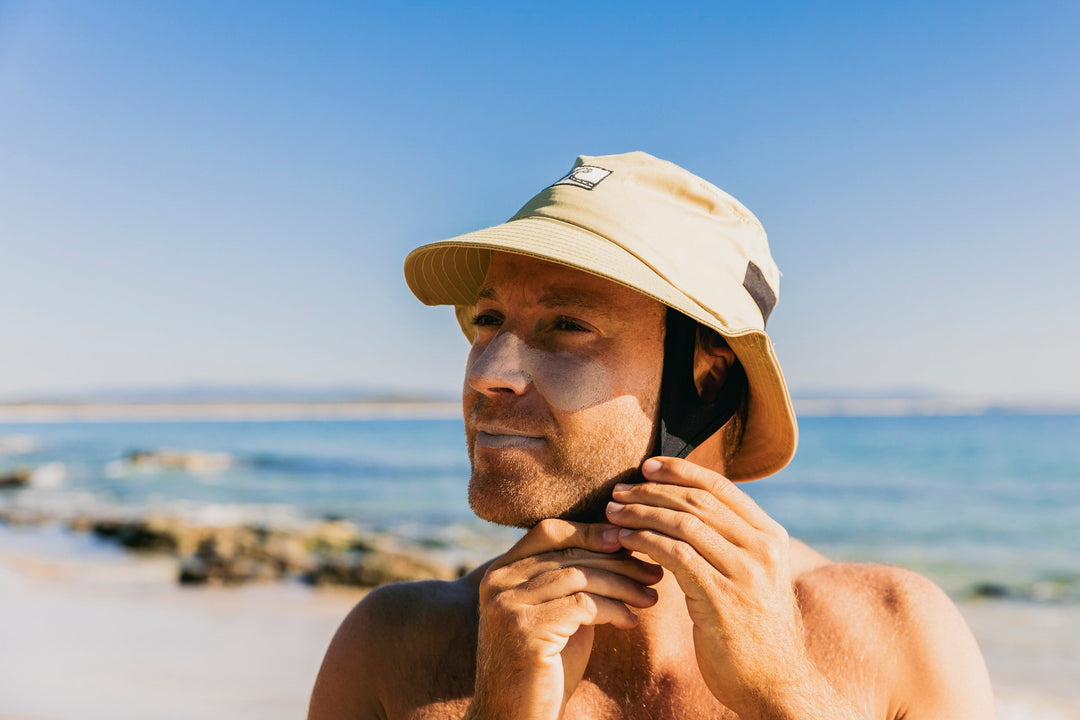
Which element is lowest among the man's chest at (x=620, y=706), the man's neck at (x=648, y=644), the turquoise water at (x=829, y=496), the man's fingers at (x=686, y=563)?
the turquoise water at (x=829, y=496)

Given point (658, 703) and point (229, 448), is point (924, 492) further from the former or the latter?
point (229, 448)

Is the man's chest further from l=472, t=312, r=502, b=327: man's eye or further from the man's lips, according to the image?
l=472, t=312, r=502, b=327: man's eye

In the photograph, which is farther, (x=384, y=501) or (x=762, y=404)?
(x=384, y=501)

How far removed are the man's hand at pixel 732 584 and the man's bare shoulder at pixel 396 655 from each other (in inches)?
29.1

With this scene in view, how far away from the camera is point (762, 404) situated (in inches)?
93.8

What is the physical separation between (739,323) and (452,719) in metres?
1.20

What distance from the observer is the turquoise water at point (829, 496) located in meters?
15.9

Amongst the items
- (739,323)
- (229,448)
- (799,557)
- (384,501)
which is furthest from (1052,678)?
(229,448)

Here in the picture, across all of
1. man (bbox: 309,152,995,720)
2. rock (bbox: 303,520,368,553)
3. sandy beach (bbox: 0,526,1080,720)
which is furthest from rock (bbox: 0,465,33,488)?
man (bbox: 309,152,995,720)

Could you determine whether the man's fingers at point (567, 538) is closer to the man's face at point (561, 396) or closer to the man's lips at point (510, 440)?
the man's face at point (561, 396)

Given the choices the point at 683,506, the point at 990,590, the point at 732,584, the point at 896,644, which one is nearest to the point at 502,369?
the point at 683,506

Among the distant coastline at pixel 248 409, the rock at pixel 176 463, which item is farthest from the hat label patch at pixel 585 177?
the distant coastline at pixel 248 409

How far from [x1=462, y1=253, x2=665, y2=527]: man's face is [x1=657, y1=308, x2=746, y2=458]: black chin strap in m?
0.02

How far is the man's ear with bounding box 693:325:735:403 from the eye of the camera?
225cm
